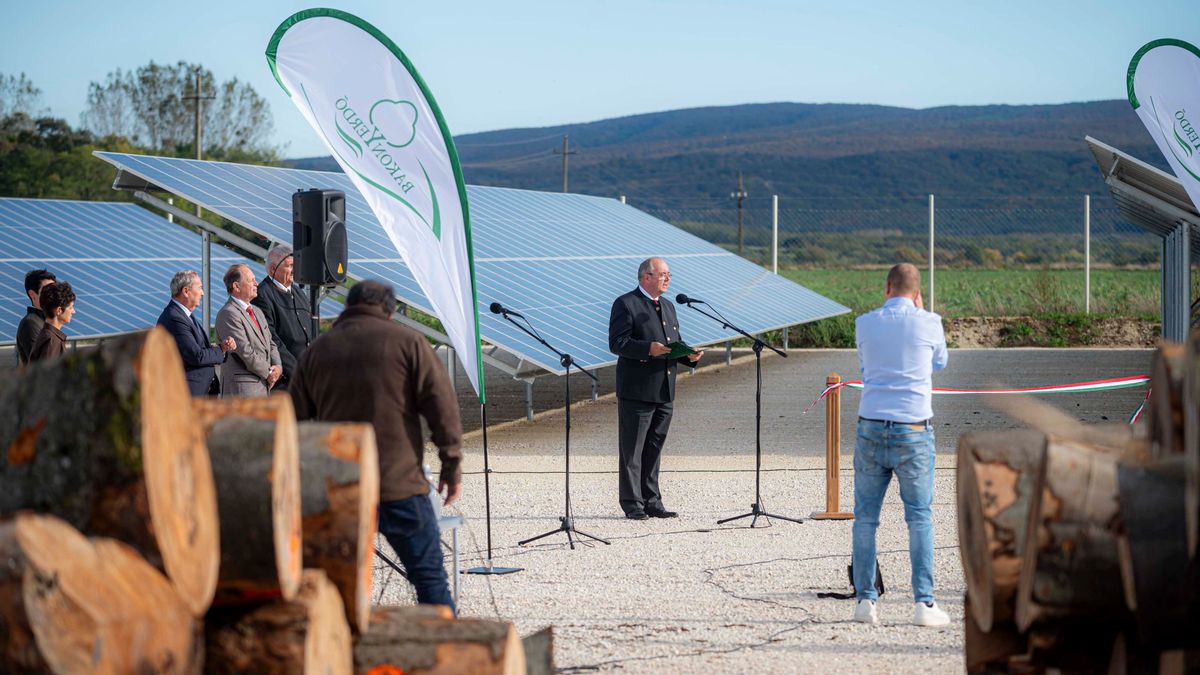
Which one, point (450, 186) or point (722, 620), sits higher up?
point (450, 186)

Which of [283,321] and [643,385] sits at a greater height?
[283,321]

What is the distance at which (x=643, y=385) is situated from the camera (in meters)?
9.39

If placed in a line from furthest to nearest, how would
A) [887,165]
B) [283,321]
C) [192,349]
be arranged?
1. [887,165]
2. [283,321]
3. [192,349]

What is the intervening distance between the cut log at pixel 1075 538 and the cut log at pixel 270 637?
1.67m

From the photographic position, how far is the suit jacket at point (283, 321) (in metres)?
9.46

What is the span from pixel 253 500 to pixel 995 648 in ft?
6.39

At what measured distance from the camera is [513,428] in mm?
13922

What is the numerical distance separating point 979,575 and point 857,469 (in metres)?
2.88

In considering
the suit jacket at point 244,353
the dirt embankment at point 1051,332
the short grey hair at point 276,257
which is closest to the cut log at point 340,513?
the suit jacket at point 244,353

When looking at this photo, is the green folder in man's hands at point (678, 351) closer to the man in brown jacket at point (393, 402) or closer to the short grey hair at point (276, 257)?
the short grey hair at point (276, 257)

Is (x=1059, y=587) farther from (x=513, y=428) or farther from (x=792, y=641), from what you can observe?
(x=513, y=428)

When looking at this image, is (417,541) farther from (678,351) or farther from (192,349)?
(678,351)

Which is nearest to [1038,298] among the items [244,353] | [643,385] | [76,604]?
[643,385]

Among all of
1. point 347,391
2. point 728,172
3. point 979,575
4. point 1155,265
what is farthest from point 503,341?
point 728,172
